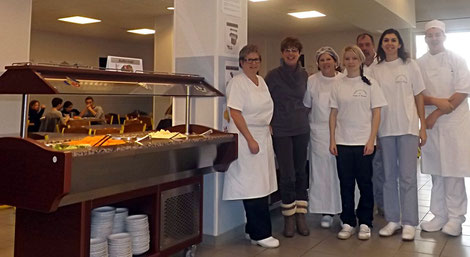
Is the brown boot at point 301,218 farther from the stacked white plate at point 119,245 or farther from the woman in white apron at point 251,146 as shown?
the stacked white plate at point 119,245

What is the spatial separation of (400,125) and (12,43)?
4114 mm

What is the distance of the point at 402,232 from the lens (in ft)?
11.4

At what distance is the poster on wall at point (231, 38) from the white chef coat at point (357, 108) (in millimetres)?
910

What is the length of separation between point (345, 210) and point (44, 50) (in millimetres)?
10159

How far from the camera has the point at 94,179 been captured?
216cm

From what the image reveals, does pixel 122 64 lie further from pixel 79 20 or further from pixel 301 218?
pixel 79 20

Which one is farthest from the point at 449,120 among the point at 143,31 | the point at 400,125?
the point at 143,31

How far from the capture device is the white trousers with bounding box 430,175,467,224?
11.7 feet

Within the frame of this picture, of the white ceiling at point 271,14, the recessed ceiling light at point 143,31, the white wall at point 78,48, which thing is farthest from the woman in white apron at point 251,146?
the white wall at point 78,48

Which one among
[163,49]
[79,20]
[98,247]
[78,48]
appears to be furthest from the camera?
[78,48]

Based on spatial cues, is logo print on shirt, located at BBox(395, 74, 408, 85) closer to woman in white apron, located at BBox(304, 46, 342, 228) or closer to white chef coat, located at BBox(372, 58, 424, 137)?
white chef coat, located at BBox(372, 58, 424, 137)

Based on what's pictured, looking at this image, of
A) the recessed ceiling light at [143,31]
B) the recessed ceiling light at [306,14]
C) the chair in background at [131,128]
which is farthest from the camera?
the recessed ceiling light at [143,31]

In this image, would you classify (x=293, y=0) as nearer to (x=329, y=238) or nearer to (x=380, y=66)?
(x=380, y=66)

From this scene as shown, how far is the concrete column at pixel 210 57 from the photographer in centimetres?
333
